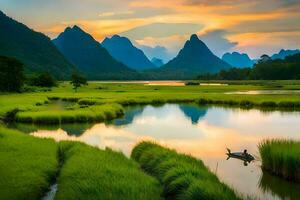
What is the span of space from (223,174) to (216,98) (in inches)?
2003

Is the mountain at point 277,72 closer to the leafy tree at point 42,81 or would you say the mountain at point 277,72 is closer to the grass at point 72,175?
the leafy tree at point 42,81

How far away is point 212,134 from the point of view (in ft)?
117

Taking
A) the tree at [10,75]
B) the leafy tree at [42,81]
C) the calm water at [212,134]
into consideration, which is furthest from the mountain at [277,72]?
the calm water at [212,134]

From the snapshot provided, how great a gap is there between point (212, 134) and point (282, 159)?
16.0m

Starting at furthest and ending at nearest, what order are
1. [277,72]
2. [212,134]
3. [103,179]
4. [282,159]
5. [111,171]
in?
[277,72], [212,134], [282,159], [111,171], [103,179]

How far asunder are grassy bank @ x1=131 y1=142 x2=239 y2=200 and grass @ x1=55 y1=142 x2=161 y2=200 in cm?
67

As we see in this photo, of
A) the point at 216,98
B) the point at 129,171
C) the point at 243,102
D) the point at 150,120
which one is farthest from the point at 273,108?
the point at 129,171

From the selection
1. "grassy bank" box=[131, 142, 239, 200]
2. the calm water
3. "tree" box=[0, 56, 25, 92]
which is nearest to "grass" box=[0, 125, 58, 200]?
"grassy bank" box=[131, 142, 239, 200]

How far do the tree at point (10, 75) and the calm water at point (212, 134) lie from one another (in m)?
40.1

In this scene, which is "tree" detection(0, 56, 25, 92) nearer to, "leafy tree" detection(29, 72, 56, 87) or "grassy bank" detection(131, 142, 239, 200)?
"leafy tree" detection(29, 72, 56, 87)

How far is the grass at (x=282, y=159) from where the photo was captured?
62.2ft

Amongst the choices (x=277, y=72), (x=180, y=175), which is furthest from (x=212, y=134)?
(x=277, y=72)

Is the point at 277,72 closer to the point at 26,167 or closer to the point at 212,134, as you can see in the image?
the point at 212,134

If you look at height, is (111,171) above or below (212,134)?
above
